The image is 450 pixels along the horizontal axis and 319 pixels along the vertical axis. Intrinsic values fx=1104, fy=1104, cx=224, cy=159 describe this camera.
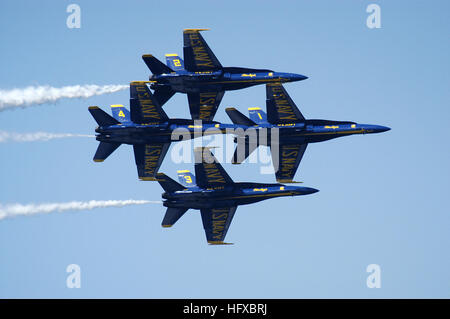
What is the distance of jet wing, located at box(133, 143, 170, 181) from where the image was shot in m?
112

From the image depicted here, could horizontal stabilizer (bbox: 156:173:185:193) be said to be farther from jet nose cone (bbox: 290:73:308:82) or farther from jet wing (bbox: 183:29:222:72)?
jet nose cone (bbox: 290:73:308:82)

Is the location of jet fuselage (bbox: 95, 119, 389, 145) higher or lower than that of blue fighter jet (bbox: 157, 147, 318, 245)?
higher

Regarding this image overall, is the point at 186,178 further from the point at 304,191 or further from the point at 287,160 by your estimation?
the point at 304,191

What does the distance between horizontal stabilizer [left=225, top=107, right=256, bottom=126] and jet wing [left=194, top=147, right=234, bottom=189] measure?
15.3 ft

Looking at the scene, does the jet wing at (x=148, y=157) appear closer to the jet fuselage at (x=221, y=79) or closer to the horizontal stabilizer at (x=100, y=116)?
the horizontal stabilizer at (x=100, y=116)

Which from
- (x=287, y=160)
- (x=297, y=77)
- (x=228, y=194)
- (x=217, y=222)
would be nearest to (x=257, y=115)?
(x=297, y=77)

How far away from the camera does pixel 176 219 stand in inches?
4449

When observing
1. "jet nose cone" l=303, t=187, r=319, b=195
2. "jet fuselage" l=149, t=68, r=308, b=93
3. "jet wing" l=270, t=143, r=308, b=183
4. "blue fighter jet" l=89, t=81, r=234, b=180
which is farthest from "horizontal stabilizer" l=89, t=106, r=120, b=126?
"jet nose cone" l=303, t=187, r=319, b=195

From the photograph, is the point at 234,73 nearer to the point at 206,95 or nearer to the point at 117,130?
the point at 206,95

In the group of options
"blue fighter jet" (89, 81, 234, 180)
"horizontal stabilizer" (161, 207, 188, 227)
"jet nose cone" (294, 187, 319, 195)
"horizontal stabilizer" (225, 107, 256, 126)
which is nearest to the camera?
"blue fighter jet" (89, 81, 234, 180)

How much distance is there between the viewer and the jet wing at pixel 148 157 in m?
112

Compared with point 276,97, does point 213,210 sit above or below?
below
